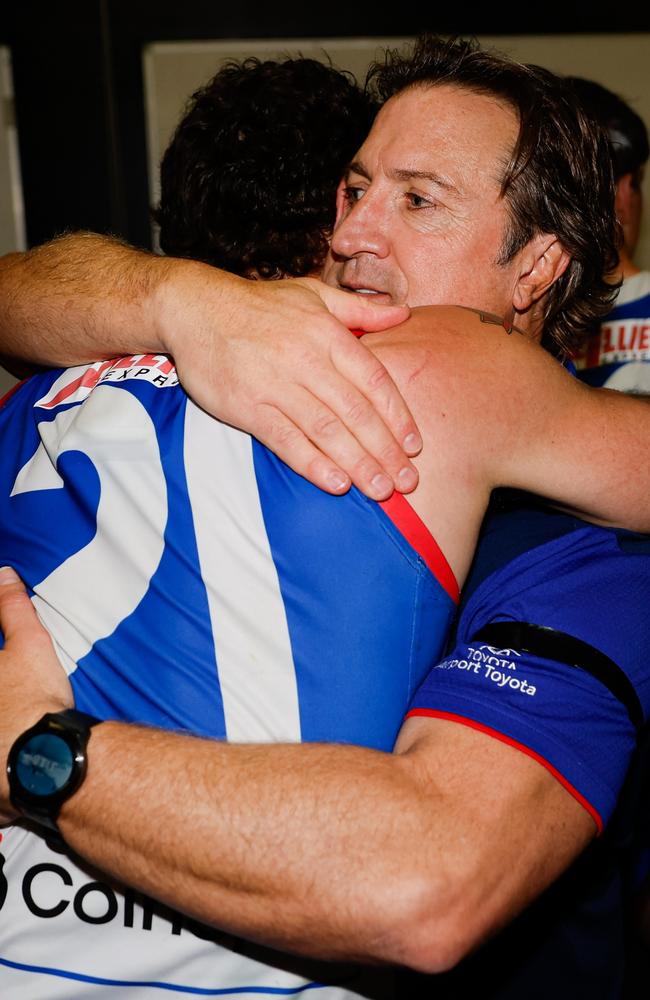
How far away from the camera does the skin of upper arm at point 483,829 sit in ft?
2.65

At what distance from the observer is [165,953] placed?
39.3 inches

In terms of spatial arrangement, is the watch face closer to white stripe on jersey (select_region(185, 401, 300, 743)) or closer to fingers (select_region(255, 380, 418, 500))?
white stripe on jersey (select_region(185, 401, 300, 743))

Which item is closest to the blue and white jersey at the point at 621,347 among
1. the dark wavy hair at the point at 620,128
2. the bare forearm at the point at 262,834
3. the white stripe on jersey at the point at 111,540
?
the dark wavy hair at the point at 620,128

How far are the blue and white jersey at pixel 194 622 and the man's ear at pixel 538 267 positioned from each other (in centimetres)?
73

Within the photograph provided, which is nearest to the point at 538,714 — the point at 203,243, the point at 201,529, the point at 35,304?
the point at 201,529

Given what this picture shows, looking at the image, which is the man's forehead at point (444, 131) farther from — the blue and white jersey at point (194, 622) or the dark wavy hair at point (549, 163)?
the blue and white jersey at point (194, 622)

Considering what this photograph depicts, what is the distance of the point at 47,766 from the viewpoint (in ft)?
2.91

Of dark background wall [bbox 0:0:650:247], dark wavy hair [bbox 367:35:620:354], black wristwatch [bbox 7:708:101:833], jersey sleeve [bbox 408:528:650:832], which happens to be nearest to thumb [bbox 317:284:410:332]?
jersey sleeve [bbox 408:528:650:832]

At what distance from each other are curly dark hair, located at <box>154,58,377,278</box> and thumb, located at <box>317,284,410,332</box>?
22.5 inches

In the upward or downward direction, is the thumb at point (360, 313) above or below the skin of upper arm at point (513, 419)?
above

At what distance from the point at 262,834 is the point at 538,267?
1.10 metres

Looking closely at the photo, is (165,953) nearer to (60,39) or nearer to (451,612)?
(451,612)

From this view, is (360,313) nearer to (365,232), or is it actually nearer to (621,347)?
(365,232)

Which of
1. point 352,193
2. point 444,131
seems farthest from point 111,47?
point 444,131
